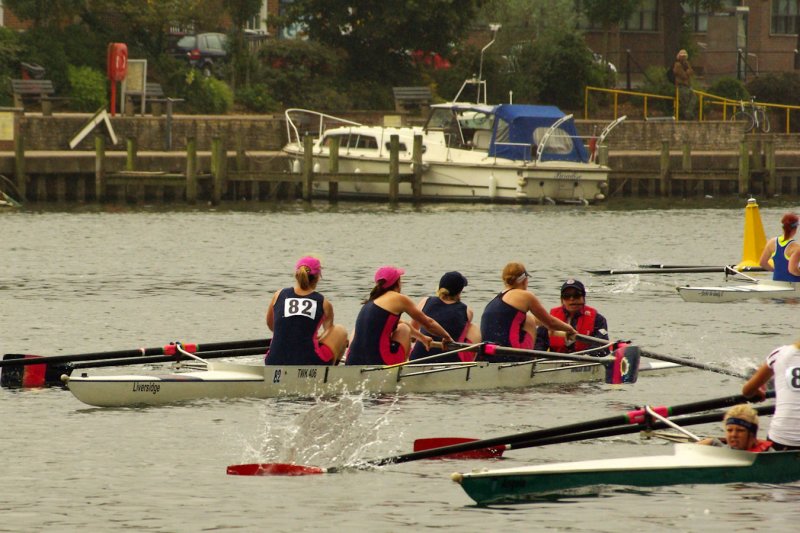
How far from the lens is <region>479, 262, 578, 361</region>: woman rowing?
64.4 ft

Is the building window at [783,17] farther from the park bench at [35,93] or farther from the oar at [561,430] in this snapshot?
the oar at [561,430]

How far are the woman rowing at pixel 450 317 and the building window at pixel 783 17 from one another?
199 ft

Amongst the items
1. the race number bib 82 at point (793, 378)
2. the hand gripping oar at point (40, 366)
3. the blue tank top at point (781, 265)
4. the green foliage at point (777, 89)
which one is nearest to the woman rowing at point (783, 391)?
the race number bib 82 at point (793, 378)

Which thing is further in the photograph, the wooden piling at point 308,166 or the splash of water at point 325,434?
the wooden piling at point 308,166

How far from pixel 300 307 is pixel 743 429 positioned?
5659 millimetres

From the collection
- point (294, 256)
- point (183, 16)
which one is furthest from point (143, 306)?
point (183, 16)

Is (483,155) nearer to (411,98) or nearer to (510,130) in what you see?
(510,130)

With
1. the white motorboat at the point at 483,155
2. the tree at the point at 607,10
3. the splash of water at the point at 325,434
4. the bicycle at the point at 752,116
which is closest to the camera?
the splash of water at the point at 325,434

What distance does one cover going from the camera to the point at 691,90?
207ft

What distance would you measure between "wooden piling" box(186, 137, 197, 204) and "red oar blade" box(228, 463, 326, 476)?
33626 millimetres

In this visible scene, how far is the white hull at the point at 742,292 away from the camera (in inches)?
1090

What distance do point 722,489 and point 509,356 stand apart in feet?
17.7

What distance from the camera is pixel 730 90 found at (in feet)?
217

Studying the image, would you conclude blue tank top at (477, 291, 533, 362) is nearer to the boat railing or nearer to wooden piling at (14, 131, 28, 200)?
wooden piling at (14, 131, 28, 200)
